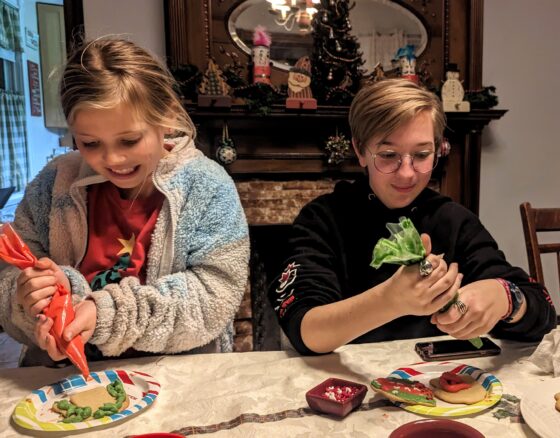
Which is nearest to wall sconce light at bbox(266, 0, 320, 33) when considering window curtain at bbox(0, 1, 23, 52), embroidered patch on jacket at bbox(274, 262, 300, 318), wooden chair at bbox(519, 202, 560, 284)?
wooden chair at bbox(519, 202, 560, 284)

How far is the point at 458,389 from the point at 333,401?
7.7 inches

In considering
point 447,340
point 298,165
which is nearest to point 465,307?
point 447,340

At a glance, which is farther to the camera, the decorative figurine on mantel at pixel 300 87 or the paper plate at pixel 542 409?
the decorative figurine on mantel at pixel 300 87

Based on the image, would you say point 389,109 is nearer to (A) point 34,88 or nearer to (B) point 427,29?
(B) point 427,29

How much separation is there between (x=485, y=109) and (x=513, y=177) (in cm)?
51

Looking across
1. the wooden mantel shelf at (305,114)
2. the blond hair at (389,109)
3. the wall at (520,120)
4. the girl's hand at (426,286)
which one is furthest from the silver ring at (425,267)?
the wall at (520,120)

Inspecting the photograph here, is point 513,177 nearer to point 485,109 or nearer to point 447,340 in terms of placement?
point 485,109

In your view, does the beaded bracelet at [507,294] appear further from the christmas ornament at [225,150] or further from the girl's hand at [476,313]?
the christmas ornament at [225,150]

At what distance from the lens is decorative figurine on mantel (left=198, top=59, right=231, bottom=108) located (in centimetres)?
213

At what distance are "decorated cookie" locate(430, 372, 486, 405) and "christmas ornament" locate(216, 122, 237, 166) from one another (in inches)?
62.4

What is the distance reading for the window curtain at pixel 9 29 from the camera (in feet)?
13.3

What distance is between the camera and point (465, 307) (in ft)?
2.73

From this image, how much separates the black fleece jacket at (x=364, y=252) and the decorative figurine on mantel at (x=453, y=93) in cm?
134

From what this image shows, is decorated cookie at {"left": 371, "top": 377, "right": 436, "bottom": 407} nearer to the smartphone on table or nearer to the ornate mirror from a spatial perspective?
the smartphone on table
